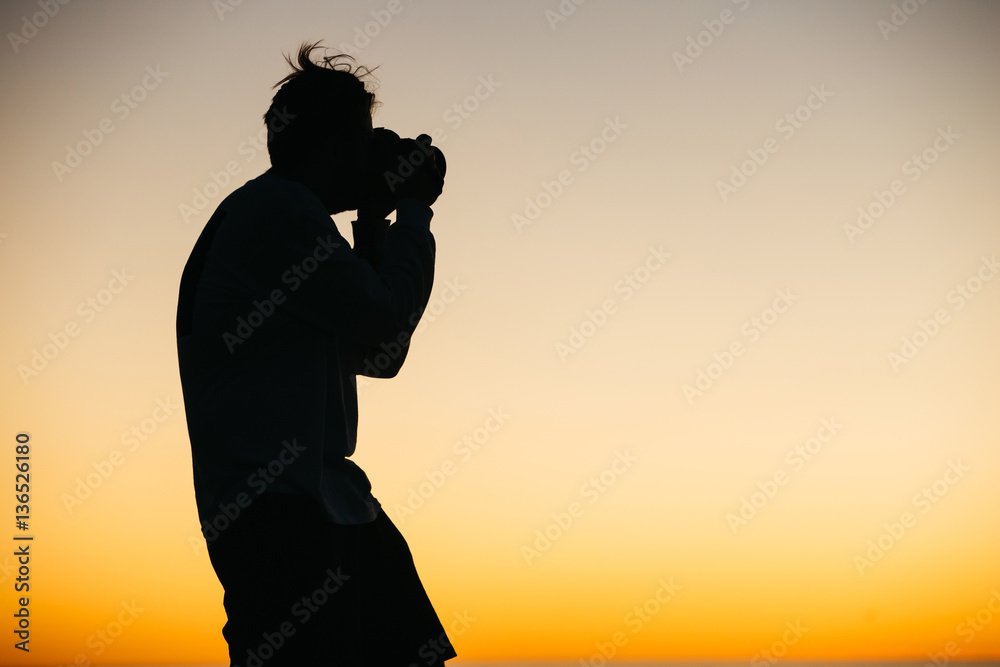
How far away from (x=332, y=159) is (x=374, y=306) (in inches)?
11.9

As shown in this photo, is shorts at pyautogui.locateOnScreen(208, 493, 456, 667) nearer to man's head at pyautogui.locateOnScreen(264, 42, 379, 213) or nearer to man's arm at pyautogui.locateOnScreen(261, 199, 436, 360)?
man's arm at pyautogui.locateOnScreen(261, 199, 436, 360)

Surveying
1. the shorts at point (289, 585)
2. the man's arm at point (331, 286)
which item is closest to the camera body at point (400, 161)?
the man's arm at point (331, 286)

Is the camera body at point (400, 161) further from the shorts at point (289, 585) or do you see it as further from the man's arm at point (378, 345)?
the shorts at point (289, 585)

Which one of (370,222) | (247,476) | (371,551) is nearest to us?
(247,476)

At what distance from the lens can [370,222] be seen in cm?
156

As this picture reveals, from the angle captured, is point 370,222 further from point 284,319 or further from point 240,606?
point 240,606

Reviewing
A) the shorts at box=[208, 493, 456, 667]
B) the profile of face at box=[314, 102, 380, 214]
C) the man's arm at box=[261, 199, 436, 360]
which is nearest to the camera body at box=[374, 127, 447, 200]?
the profile of face at box=[314, 102, 380, 214]

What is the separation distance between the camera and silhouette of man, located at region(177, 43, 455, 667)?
3.89 feet

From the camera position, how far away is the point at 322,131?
140cm

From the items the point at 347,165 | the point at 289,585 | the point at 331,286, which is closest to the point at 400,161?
the point at 347,165

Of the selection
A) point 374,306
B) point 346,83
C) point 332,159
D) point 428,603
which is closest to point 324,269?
point 374,306

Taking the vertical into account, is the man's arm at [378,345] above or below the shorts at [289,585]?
above

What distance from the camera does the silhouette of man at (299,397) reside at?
1185 millimetres

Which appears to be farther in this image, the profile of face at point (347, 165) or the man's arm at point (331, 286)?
the profile of face at point (347, 165)
